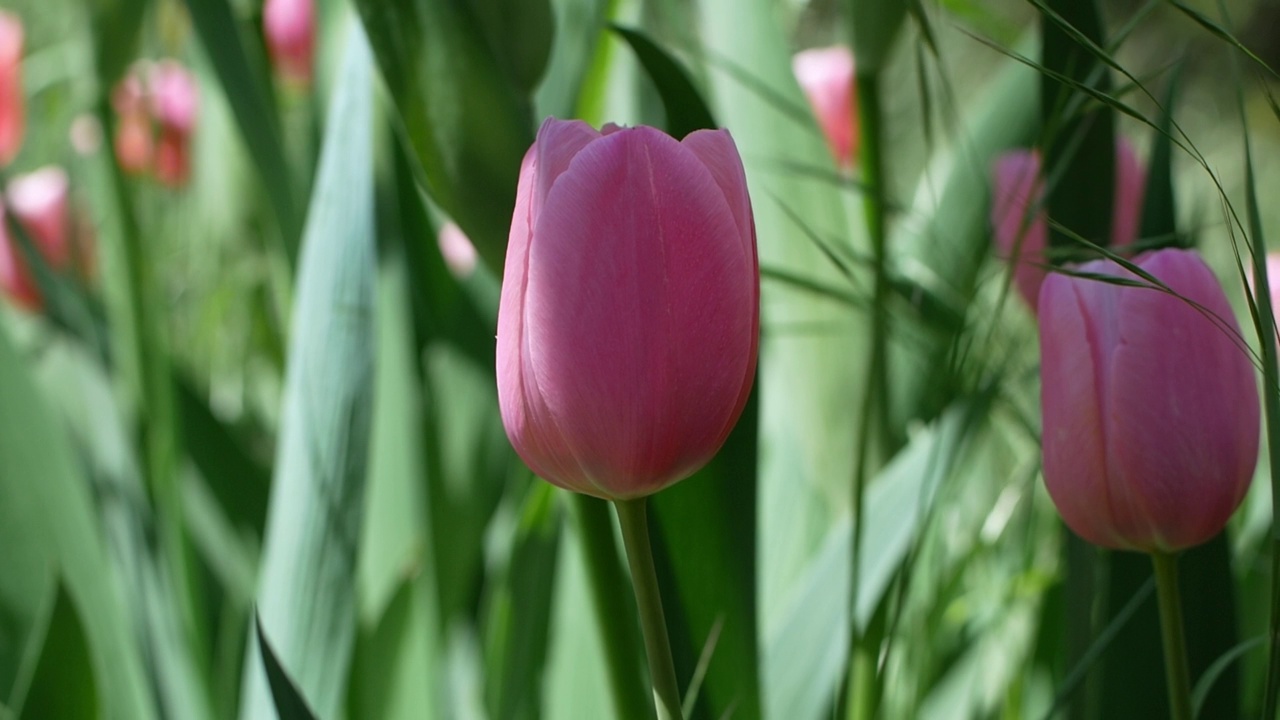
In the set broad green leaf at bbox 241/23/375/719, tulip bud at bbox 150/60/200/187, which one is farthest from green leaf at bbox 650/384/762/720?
tulip bud at bbox 150/60/200/187

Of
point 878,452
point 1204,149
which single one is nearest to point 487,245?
point 878,452

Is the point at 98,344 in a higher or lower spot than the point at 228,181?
lower

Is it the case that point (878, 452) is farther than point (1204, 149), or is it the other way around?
point (1204, 149)

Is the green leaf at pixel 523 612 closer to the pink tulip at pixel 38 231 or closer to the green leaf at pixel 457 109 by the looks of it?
the green leaf at pixel 457 109

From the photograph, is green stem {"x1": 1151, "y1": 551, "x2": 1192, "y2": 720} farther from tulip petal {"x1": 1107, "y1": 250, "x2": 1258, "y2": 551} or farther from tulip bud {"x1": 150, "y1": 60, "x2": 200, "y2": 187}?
tulip bud {"x1": 150, "y1": 60, "x2": 200, "y2": 187}

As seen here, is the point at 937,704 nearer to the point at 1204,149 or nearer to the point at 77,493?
the point at 77,493
